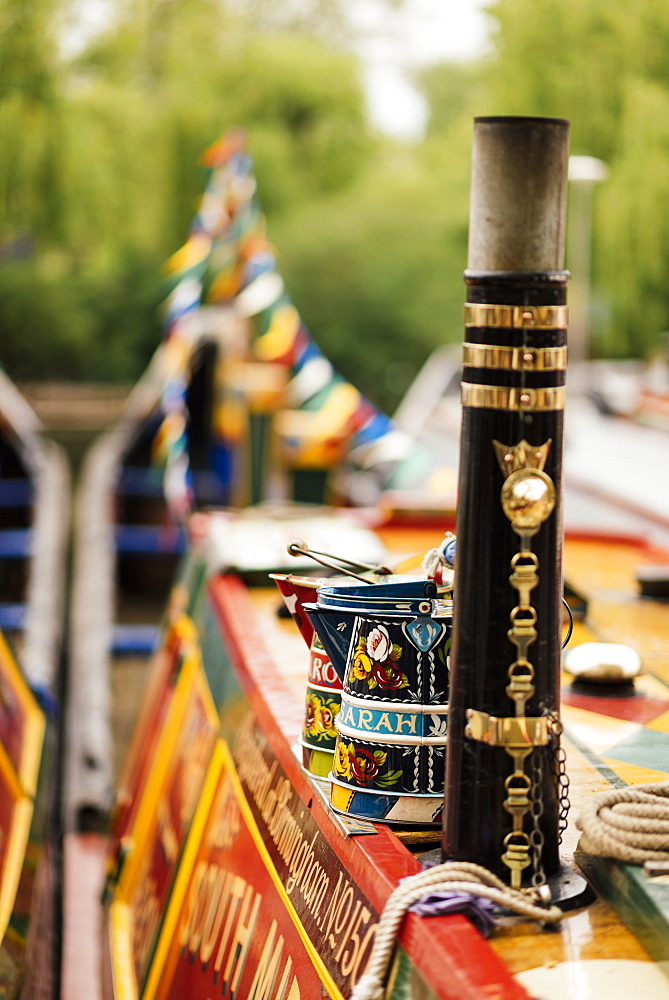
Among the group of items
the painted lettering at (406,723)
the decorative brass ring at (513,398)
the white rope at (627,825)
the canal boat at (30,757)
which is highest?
the decorative brass ring at (513,398)

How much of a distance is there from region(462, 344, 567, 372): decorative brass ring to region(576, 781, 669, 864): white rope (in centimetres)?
48

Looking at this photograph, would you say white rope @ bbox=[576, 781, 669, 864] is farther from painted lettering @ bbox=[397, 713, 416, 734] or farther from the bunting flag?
the bunting flag

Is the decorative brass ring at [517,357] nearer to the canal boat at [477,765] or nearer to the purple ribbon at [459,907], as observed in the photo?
the canal boat at [477,765]

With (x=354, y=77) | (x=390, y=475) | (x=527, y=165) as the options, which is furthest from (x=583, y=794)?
(x=354, y=77)

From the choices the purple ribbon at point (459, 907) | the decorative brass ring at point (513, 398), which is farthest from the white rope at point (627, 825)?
the decorative brass ring at point (513, 398)

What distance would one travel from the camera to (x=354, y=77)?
2797cm

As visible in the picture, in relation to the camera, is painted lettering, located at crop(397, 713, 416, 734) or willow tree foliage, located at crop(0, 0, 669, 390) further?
willow tree foliage, located at crop(0, 0, 669, 390)

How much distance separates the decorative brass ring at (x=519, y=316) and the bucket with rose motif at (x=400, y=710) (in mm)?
335

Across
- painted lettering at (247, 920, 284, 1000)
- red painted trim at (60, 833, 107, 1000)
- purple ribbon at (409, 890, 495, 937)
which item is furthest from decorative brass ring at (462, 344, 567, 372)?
red painted trim at (60, 833, 107, 1000)

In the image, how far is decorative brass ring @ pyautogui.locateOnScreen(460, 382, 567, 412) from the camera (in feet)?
4.08

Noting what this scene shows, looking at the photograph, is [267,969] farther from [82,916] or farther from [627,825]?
[82,916]

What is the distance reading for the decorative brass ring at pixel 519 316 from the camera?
4.10 feet

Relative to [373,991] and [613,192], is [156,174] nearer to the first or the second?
[613,192]

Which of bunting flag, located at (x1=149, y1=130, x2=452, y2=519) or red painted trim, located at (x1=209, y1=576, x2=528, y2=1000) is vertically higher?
bunting flag, located at (x1=149, y1=130, x2=452, y2=519)
